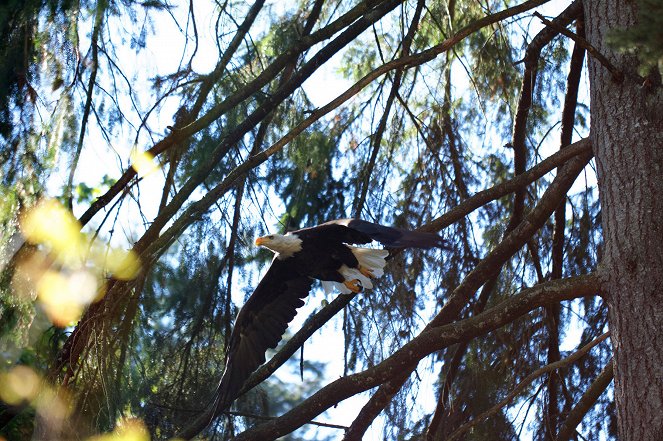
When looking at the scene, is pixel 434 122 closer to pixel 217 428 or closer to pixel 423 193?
pixel 423 193

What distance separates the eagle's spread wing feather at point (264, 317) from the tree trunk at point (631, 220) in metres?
2.17

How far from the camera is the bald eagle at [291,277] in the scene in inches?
203

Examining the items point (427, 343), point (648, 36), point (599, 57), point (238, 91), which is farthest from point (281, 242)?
point (648, 36)

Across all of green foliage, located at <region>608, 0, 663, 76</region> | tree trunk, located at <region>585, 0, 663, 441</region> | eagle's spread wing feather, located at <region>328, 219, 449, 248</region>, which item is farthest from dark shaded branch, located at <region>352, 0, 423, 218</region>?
green foliage, located at <region>608, 0, 663, 76</region>

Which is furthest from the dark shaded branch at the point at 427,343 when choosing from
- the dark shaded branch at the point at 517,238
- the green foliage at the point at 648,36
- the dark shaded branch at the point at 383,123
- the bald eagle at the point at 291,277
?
the dark shaded branch at the point at 383,123

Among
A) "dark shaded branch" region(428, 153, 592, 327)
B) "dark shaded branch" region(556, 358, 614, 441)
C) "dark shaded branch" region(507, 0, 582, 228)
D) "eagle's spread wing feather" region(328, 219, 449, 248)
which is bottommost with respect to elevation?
"dark shaded branch" region(556, 358, 614, 441)

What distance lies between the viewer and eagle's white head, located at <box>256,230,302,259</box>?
5.34 metres

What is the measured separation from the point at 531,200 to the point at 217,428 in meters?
2.26

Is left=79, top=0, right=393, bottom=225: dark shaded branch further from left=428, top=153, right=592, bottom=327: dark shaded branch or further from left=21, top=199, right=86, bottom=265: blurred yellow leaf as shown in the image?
left=428, top=153, right=592, bottom=327: dark shaded branch

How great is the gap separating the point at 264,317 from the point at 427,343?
6.89 feet

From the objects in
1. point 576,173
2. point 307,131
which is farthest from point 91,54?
point 576,173

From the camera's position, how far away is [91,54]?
15.3 feet

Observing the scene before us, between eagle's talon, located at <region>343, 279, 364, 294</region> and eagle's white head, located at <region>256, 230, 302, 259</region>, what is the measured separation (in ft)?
1.12

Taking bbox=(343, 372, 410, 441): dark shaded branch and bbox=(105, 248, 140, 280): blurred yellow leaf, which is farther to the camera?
bbox=(343, 372, 410, 441): dark shaded branch
